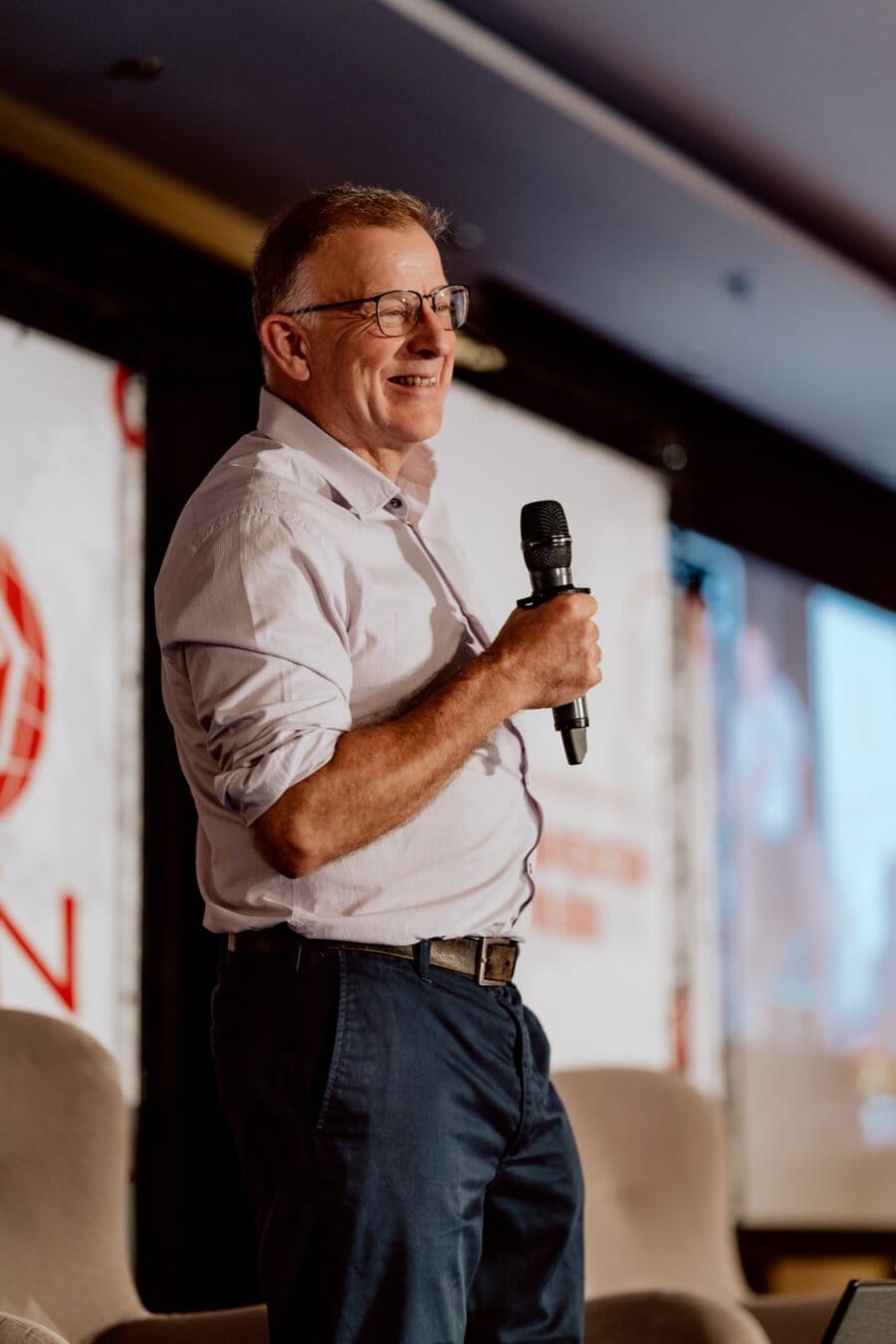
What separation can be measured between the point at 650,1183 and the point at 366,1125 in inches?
73.7

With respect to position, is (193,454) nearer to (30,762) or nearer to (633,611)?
(30,762)

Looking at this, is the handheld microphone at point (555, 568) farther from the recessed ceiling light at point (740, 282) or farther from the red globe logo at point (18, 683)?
the recessed ceiling light at point (740, 282)

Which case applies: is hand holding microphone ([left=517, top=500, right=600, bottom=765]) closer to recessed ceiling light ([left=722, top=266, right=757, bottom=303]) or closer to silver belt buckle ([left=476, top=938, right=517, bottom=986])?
silver belt buckle ([left=476, top=938, right=517, bottom=986])

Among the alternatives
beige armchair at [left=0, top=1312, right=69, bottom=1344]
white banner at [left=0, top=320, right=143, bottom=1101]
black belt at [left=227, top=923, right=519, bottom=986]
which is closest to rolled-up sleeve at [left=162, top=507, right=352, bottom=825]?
black belt at [left=227, top=923, right=519, bottom=986]

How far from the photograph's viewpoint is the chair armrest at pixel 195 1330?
2.25m

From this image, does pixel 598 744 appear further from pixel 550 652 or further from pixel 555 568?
pixel 550 652

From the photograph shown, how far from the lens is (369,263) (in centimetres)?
175

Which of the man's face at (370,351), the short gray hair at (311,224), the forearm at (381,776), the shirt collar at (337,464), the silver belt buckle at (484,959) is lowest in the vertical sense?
the silver belt buckle at (484,959)

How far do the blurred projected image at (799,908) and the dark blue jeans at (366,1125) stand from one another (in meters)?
4.46

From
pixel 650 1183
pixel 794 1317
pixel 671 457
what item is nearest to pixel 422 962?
pixel 794 1317

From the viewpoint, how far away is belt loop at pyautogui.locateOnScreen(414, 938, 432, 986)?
156 centimetres

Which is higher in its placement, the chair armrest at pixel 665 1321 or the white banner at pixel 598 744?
the white banner at pixel 598 744

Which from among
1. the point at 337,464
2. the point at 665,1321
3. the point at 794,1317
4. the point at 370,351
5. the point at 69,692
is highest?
the point at 370,351

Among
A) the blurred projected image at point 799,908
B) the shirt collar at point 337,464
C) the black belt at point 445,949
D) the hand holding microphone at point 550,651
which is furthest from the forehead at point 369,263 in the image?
the blurred projected image at point 799,908
